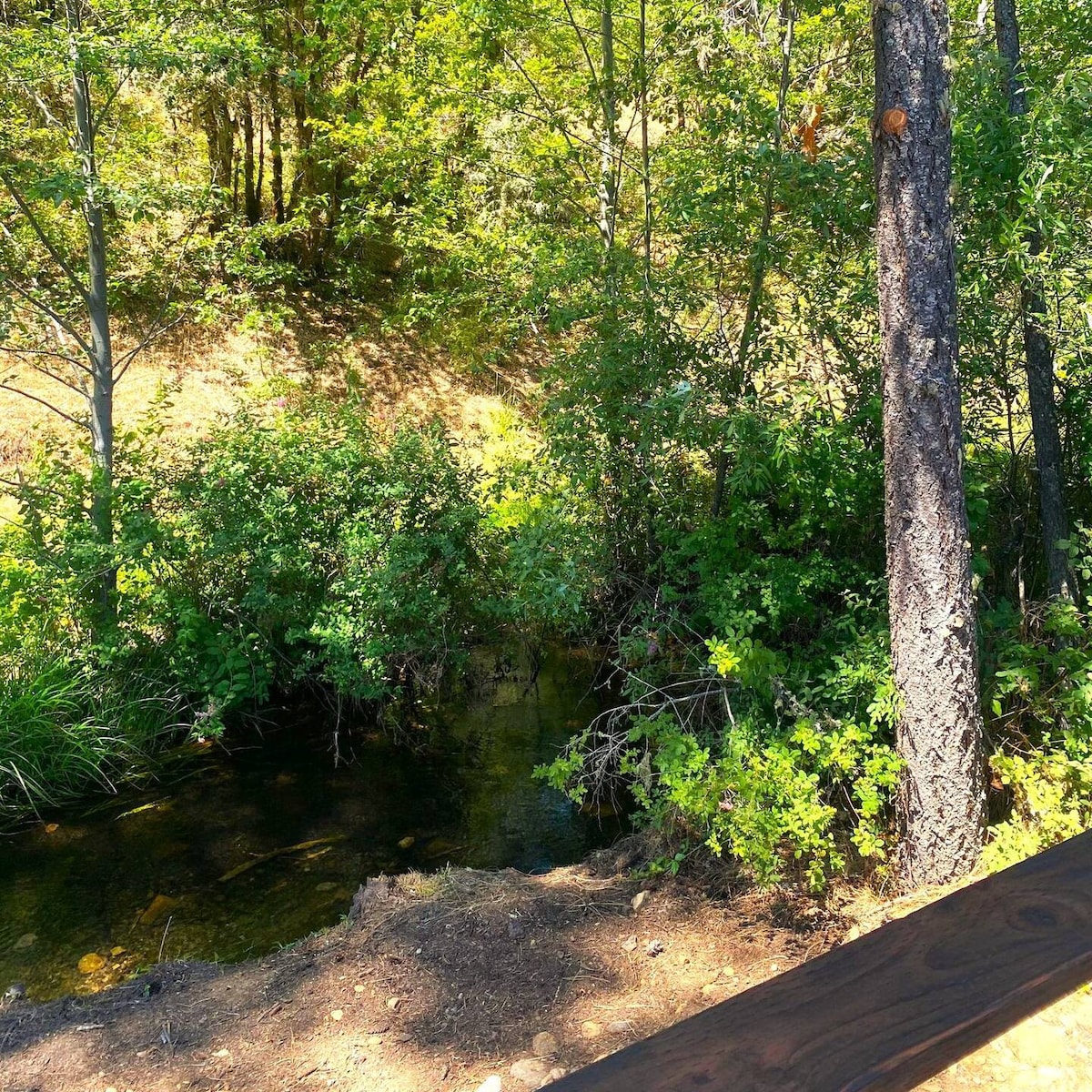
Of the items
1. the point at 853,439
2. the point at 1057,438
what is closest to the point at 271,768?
the point at 853,439

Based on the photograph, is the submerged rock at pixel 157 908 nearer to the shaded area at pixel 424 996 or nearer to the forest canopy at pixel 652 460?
the shaded area at pixel 424 996

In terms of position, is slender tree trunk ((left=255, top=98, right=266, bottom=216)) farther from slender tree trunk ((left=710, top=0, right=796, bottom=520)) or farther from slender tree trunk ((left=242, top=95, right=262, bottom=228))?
slender tree trunk ((left=710, top=0, right=796, bottom=520))

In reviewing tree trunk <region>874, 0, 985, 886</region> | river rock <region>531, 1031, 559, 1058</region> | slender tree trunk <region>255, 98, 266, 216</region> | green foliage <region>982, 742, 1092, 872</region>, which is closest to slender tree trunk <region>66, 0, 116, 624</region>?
river rock <region>531, 1031, 559, 1058</region>

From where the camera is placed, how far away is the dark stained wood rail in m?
1.38

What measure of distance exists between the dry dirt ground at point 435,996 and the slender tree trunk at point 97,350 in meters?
3.87

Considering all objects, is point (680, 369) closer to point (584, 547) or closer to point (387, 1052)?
point (584, 547)

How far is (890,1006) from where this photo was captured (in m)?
1.53

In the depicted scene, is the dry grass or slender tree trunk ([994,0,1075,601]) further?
the dry grass

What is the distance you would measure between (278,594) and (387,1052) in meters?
4.39

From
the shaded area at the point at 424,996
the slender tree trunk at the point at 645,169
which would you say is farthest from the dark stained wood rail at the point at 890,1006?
the slender tree trunk at the point at 645,169

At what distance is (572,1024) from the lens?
3.73 m

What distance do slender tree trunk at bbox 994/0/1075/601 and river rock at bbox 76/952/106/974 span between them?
5.37m

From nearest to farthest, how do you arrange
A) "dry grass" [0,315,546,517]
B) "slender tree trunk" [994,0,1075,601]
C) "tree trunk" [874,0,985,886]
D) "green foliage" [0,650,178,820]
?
"tree trunk" [874,0,985,886]
"slender tree trunk" [994,0,1075,601]
"green foliage" [0,650,178,820]
"dry grass" [0,315,546,517]

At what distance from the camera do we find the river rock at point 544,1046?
355cm
